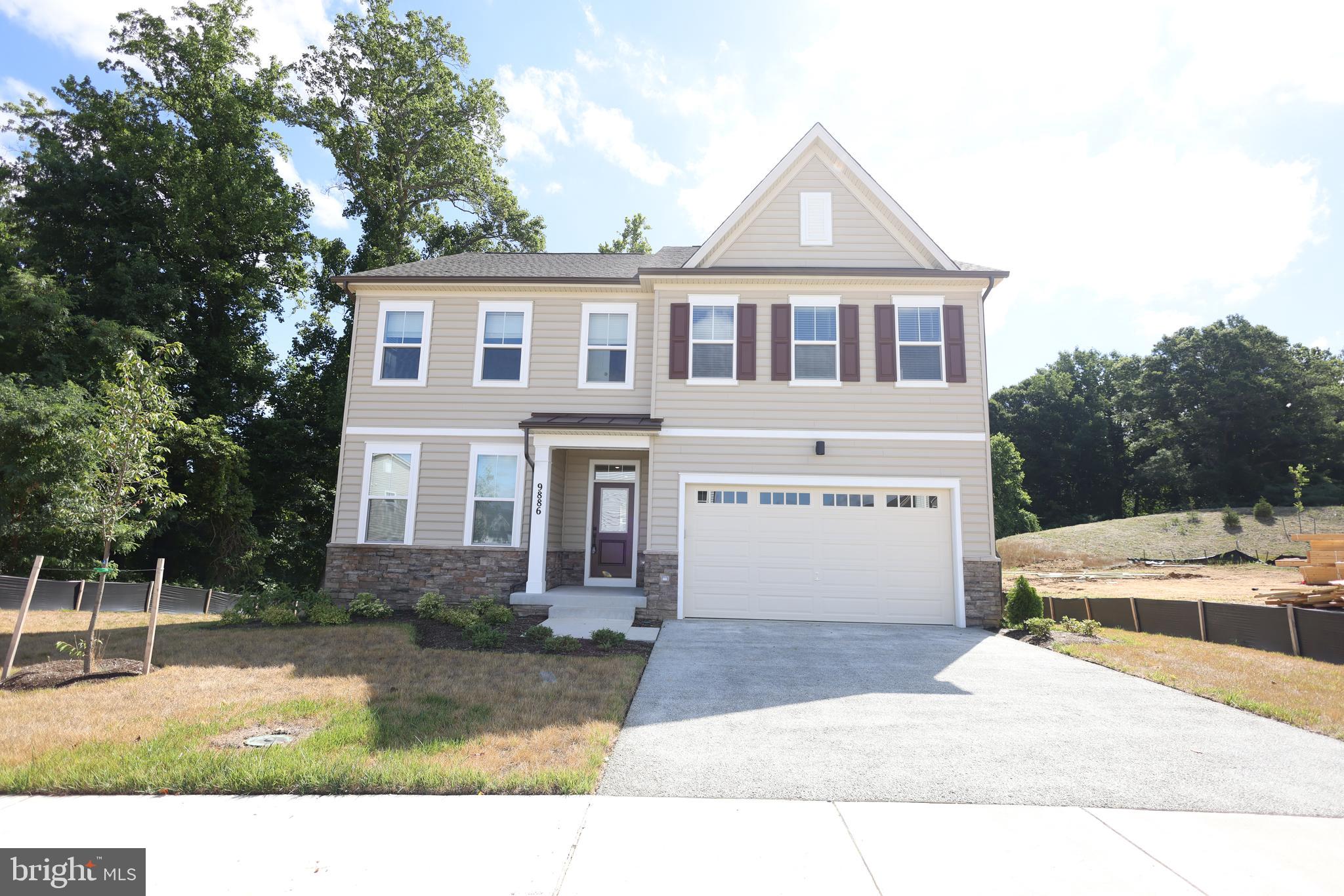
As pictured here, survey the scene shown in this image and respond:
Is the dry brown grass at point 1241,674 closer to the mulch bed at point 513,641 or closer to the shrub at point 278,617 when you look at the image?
the mulch bed at point 513,641

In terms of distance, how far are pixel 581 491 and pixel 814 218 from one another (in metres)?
7.18

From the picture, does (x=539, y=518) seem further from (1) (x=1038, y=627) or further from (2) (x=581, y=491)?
(1) (x=1038, y=627)

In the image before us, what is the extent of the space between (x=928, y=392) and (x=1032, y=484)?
47.0 meters

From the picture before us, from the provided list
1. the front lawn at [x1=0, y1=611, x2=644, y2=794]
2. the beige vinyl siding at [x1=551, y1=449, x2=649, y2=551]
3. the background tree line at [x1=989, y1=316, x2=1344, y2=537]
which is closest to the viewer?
the front lawn at [x1=0, y1=611, x2=644, y2=794]

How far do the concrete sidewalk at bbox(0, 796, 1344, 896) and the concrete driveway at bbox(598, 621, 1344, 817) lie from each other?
285 mm

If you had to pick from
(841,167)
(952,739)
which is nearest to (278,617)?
(952,739)

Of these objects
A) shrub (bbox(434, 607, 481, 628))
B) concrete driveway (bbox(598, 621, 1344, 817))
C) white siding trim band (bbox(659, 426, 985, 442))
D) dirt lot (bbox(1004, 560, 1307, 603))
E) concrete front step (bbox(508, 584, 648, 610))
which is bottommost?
concrete driveway (bbox(598, 621, 1344, 817))

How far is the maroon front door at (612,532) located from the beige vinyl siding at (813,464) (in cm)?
174

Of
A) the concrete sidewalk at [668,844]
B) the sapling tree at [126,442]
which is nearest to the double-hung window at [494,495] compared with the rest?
the sapling tree at [126,442]

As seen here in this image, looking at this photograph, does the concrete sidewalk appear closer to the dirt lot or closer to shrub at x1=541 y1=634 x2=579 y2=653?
shrub at x1=541 y1=634 x2=579 y2=653

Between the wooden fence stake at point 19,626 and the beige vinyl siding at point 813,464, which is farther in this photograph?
the beige vinyl siding at point 813,464

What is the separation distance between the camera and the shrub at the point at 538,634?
9.19 m

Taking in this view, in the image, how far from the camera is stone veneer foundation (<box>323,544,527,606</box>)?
12.4m

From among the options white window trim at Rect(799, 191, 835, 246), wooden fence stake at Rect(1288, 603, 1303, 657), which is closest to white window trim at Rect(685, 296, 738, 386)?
white window trim at Rect(799, 191, 835, 246)
